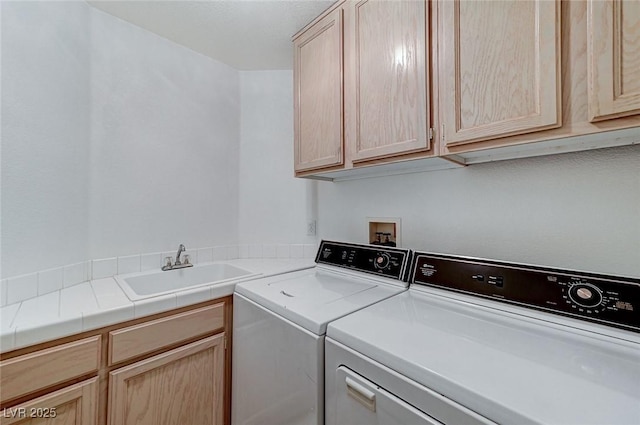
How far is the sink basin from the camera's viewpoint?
60.0 inches

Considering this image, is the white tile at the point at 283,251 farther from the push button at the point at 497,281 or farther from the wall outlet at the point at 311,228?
the push button at the point at 497,281

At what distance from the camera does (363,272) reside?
4.75ft

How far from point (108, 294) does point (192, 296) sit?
37 centimetres

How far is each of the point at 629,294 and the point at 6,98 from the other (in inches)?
91.2

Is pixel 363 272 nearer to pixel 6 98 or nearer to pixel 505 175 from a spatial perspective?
pixel 505 175

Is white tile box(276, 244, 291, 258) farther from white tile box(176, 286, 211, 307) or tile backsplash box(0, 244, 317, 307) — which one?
white tile box(176, 286, 211, 307)

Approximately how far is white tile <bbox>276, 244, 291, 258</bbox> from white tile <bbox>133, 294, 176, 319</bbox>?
0.94 meters

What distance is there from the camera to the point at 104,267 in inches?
59.8

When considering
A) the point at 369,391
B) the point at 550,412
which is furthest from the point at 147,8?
the point at 550,412

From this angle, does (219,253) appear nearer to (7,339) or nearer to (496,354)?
(7,339)

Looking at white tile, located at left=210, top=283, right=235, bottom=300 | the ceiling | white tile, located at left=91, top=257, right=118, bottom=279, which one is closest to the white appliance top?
white tile, located at left=210, top=283, right=235, bottom=300

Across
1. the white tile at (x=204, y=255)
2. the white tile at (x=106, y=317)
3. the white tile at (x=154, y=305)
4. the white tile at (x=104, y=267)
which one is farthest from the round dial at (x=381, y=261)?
the white tile at (x=104, y=267)

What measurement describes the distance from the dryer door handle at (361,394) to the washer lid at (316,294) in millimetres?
171

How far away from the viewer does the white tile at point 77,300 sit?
40.9 inches
